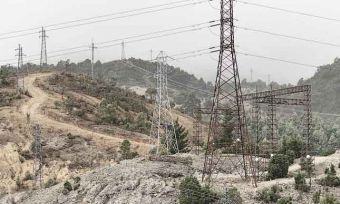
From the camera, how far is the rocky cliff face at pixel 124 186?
41.2 metres

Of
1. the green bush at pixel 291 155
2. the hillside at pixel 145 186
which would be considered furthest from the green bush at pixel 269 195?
the green bush at pixel 291 155

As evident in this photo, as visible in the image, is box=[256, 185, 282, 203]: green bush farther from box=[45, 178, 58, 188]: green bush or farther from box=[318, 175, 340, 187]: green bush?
box=[45, 178, 58, 188]: green bush

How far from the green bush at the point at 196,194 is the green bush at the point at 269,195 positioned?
321 cm

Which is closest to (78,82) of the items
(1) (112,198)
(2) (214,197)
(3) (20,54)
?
(3) (20,54)

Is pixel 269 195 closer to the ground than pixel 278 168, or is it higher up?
closer to the ground

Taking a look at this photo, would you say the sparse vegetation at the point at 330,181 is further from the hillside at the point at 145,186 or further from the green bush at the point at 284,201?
the green bush at the point at 284,201

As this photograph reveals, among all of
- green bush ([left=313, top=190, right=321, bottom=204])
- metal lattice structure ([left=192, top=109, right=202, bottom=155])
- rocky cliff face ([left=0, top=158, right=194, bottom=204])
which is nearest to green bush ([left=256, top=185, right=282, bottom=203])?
green bush ([left=313, top=190, right=321, bottom=204])

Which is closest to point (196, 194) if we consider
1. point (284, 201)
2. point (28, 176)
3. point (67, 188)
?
point (284, 201)

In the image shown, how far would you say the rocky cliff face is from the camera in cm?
4116

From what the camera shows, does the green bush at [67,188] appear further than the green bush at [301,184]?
Yes

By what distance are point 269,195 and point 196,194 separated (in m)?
4.95

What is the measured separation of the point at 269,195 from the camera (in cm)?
3709

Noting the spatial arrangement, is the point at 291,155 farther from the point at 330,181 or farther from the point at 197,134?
the point at 197,134

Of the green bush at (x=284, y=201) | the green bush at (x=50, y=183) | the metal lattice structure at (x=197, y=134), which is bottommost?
the green bush at (x=50, y=183)
